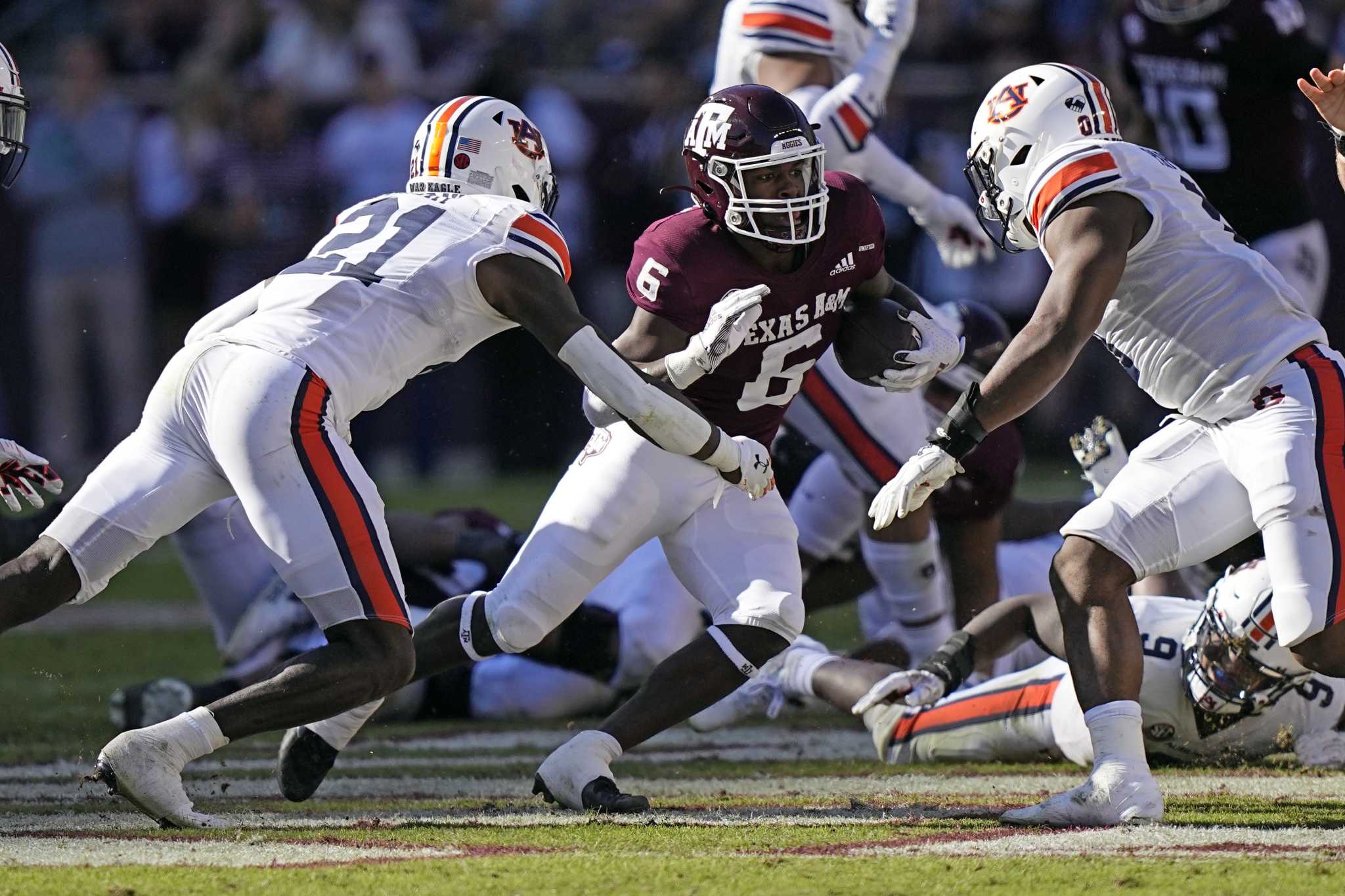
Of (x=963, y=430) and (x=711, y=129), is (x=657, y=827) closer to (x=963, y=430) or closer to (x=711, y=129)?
(x=963, y=430)

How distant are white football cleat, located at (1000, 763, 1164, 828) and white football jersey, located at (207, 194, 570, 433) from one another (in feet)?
4.90

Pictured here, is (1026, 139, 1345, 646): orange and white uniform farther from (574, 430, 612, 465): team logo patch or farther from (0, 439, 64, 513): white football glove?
(0, 439, 64, 513): white football glove

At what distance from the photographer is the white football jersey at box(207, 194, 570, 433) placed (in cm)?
405

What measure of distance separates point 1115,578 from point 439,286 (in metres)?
1.54

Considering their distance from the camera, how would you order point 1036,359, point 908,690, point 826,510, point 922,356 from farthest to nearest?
point 826,510 < point 908,690 < point 922,356 < point 1036,359

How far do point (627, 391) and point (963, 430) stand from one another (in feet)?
2.23

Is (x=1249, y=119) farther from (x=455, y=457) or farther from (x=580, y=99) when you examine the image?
(x=455, y=457)

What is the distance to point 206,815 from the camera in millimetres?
3875

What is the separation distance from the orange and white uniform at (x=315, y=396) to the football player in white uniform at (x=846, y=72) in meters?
2.03

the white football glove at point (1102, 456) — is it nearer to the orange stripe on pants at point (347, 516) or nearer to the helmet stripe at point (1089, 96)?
the helmet stripe at point (1089, 96)

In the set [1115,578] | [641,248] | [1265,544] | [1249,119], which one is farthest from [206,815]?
[1249,119]

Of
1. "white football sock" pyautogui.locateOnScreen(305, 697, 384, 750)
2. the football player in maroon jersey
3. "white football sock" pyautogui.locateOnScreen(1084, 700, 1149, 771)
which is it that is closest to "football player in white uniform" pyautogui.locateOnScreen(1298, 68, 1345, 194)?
the football player in maroon jersey

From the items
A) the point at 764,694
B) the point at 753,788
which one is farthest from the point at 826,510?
the point at 753,788

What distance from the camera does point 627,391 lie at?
3.96m
